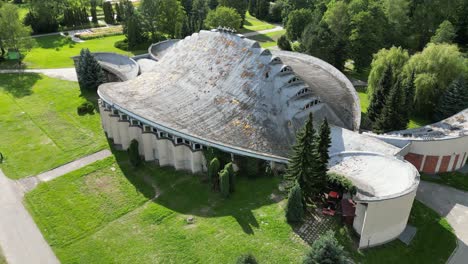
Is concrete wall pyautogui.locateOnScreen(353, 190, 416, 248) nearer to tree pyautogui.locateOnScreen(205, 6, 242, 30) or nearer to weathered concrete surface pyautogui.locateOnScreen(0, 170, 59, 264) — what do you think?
weathered concrete surface pyautogui.locateOnScreen(0, 170, 59, 264)

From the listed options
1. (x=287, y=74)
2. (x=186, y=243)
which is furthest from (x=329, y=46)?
(x=186, y=243)

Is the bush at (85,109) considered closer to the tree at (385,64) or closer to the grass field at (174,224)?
the grass field at (174,224)

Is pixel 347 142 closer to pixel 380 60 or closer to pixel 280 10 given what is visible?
pixel 380 60

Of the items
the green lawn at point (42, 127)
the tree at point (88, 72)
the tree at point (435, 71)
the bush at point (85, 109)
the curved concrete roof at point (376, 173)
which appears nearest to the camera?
the curved concrete roof at point (376, 173)

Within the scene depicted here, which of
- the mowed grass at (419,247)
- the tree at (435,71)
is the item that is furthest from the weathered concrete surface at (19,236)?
the tree at (435,71)

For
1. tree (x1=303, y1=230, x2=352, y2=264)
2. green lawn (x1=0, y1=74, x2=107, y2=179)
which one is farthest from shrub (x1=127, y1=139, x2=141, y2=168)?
Answer: tree (x1=303, y1=230, x2=352, y2=264)

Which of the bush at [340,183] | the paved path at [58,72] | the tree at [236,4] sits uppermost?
the tree at [236,4]

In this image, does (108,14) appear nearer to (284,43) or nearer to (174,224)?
(284,43)
